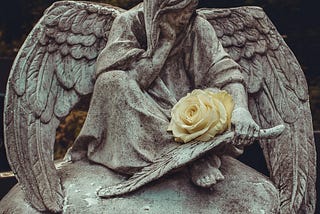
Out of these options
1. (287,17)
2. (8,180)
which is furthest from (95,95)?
(287,17)

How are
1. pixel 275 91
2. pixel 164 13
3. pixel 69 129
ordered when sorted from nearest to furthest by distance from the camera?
1. pixel 164 13
2. pixel 275 91
3. pixel 69 129

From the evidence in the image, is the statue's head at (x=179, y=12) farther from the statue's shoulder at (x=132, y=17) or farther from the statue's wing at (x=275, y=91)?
the statue's wing at (x=275, y=91)

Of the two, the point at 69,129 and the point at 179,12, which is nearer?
the point at 179,12

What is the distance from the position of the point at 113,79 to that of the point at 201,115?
478mm

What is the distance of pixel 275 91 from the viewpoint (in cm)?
539

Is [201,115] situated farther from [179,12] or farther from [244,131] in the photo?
[179,12]

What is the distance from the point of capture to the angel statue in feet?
16.0

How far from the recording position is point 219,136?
189 inches

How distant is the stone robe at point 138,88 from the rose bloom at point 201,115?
0.30ft

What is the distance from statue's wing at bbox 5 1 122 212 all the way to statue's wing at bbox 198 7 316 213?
0.58 m

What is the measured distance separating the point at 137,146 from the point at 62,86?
51cm

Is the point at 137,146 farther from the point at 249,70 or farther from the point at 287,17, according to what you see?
the point at 287,17

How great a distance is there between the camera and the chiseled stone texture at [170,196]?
485cm

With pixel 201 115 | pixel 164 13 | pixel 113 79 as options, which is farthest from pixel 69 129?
pixel 201 115
